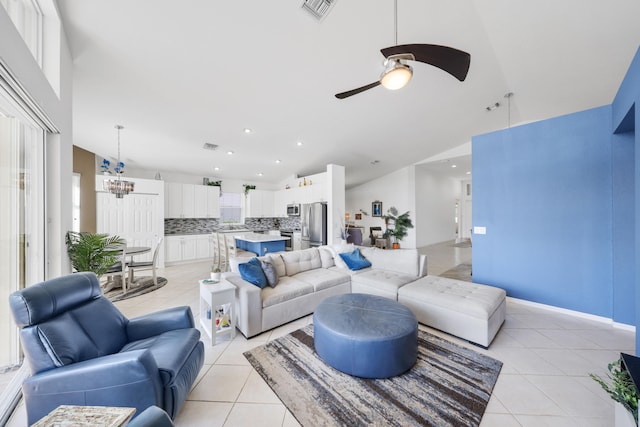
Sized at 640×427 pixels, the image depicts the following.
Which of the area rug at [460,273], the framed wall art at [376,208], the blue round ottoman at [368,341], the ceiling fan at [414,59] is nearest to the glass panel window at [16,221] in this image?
the blue round ottoman at [368,341]

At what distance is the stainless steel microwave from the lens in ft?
21.9

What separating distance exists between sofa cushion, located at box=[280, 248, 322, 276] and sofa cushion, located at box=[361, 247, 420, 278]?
0.88m

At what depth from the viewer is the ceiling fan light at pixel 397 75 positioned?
184 centimetres

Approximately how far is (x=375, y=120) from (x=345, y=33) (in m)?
2.18

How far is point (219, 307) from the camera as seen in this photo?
253 centimetres

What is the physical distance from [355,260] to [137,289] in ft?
12.8

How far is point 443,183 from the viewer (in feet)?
30.8

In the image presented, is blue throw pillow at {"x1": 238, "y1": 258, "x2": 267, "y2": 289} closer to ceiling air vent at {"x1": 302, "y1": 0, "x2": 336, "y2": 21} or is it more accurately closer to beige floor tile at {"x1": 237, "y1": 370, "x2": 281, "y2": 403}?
beige floor tile at {"x1": 237, "y1": 370, "x2": 281, "y2": 403}

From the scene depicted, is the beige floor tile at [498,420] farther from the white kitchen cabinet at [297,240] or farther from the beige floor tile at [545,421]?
the white kitchen cabinet at [297,240]

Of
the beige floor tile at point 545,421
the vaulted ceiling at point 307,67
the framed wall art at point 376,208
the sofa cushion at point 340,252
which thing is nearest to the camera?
the beige floor tile at point 545,421

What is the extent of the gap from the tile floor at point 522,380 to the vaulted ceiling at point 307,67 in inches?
121

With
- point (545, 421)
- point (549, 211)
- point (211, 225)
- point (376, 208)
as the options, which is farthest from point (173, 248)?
point (549, 211)

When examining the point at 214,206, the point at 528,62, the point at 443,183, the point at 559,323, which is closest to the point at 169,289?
the point at 214,206

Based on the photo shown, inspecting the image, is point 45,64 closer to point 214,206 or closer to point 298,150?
point 298,150
